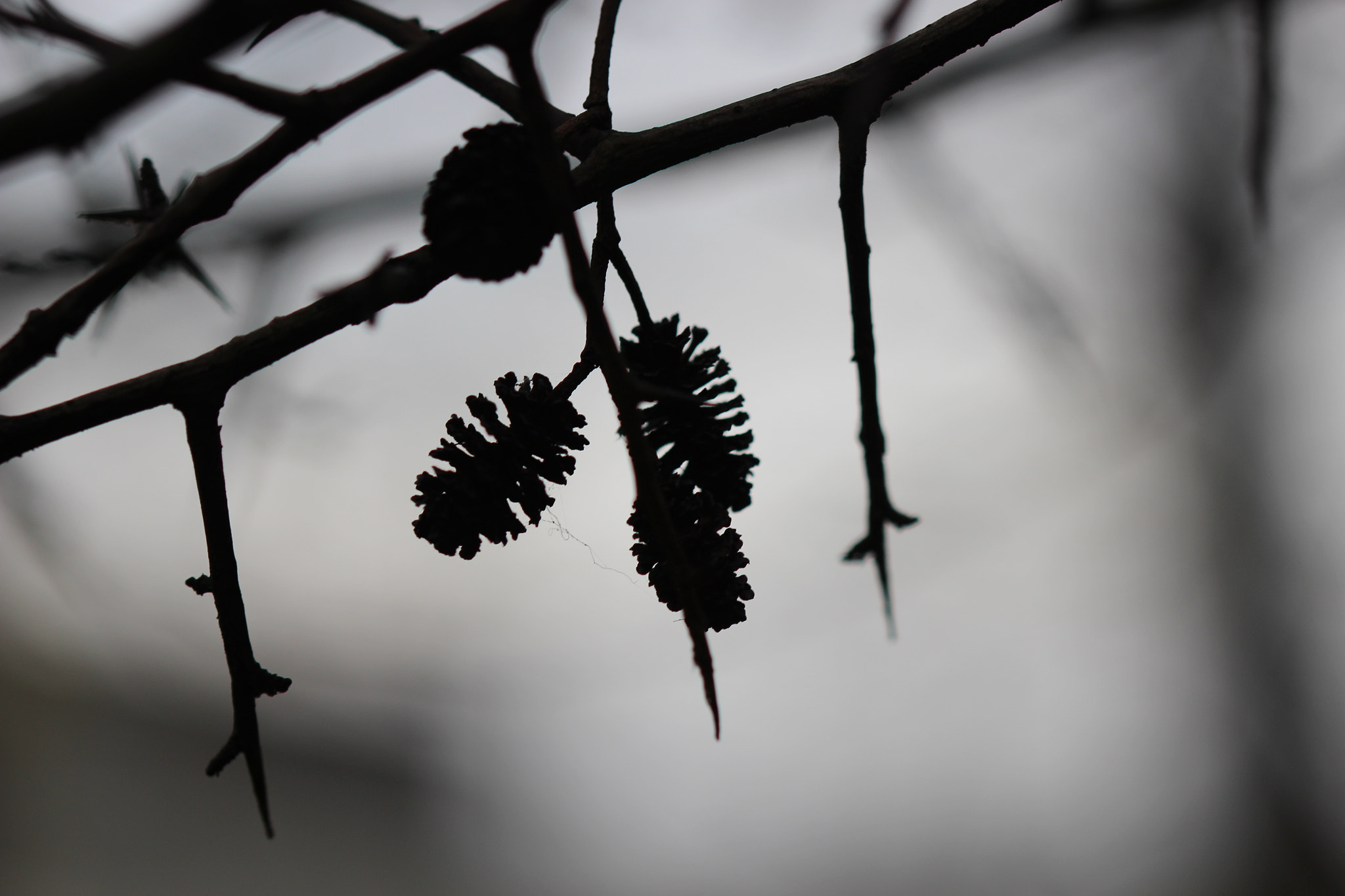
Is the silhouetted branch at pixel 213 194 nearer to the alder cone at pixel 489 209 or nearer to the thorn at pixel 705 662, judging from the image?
the alder cone at pixel 489 209

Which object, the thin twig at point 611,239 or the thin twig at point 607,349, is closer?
the thin twig at point 607,349

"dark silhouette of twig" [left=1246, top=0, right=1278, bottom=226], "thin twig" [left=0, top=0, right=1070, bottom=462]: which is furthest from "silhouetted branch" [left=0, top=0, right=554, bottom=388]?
"dark silhouette of twig" [left=1246, top=0, right=1278, bottom=226]

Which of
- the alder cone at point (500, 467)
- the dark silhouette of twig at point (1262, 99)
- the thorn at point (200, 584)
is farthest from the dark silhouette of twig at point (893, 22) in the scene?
the thorn at point (200, 584)

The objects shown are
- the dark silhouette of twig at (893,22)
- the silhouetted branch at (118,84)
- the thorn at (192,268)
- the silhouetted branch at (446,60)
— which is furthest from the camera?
the dark silhouette of twig at (893,22)

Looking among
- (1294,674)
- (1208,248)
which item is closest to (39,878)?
(1294,674)

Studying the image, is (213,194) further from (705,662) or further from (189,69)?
(705,662)

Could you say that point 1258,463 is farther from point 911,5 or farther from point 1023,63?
point 911,5

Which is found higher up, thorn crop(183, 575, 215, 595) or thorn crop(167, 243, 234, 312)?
thorn crop(167, 243, 234, 312)

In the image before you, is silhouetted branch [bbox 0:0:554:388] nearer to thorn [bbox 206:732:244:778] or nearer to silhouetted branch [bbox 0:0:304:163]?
silhouetted branch [bbox 0:0:304:163]
